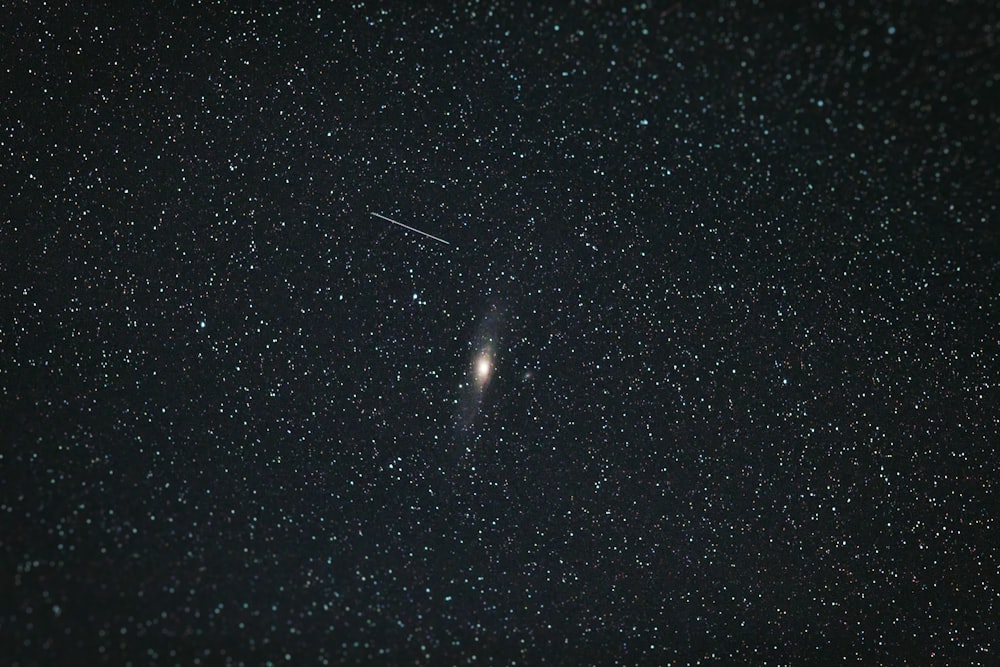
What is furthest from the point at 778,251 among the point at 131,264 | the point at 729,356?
the point at 131,264

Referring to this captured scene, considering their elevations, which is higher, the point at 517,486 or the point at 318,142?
the point at 318,142

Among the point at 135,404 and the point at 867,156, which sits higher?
the point at 867,156

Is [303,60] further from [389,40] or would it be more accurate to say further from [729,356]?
[729,356]

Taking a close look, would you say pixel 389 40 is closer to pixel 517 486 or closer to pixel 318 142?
pixel 318 142

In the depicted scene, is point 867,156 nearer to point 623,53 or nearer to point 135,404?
point 623,53

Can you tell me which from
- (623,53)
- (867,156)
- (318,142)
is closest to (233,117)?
(318,142)

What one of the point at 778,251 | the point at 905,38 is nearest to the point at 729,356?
the point at 778,251
